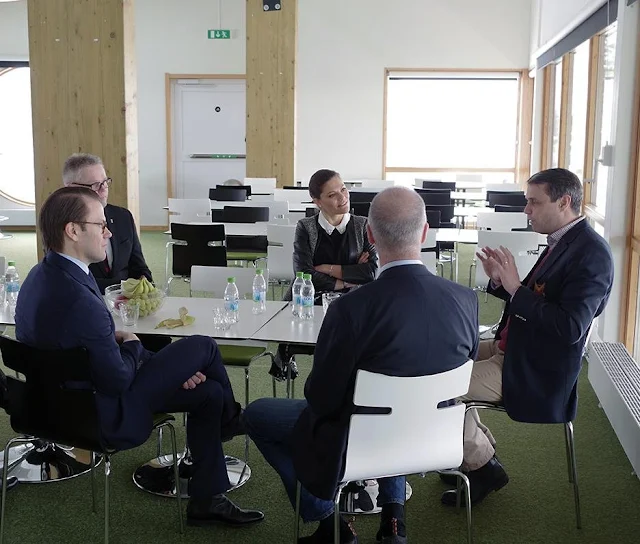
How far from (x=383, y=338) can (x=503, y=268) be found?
→ 3.63ft

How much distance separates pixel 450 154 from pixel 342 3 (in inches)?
121

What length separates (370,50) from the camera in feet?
44.0

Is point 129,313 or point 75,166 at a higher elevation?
point 75,166

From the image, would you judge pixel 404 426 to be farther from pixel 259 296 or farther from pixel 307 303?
pixel 259 296

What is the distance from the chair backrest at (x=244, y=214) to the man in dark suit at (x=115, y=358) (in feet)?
15.0

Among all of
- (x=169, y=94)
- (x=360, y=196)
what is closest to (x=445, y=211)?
(x=360, y=196)

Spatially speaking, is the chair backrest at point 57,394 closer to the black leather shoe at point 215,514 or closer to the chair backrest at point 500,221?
the black leather shoe at point 215,514

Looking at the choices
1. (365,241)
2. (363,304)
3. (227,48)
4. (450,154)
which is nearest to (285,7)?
(227,48)

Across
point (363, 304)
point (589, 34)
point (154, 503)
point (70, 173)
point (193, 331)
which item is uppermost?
point (589, 34)

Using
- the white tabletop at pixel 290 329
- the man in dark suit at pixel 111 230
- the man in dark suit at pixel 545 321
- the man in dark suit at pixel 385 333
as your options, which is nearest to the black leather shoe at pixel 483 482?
the man in dark suit at pixel 545 321

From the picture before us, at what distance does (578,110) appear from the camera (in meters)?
9.97

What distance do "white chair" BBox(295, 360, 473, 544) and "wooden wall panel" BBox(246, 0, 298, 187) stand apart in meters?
A: 9.00

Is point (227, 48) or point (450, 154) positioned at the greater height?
point (227, 48)

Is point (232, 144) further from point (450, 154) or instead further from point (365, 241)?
point (365, 241)
